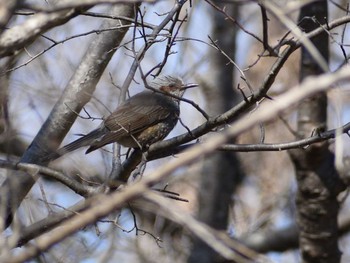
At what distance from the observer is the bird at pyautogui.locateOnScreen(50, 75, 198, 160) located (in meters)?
6.06

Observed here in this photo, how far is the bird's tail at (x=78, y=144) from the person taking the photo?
5.44 m

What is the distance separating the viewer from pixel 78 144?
6.10 meters

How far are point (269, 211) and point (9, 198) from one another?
5.96m

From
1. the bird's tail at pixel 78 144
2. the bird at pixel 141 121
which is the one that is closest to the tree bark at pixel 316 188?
the bird at pixel 141 121

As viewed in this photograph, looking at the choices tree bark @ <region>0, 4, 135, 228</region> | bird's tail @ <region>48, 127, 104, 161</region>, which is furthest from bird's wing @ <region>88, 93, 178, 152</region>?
tree bark @ <region>0, 4, 135, 228</region>

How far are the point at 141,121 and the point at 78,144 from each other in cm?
83

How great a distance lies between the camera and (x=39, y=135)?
225 inches

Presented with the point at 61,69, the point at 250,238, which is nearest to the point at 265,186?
Answer: the point at 250,238

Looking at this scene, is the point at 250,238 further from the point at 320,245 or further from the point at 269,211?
the point at 269,211

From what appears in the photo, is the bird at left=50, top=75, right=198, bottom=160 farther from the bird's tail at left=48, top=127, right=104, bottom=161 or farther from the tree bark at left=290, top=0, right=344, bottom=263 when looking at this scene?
the tree bark at left=290, top=0, right=344, bottom=263

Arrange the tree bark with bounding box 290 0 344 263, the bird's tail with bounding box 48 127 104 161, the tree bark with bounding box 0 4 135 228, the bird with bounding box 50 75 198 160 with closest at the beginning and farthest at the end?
the bird's tail with bounding box 48 127 104 161, the tree bark with bounding box 0 4 135 228, the bird with bounding box 50 75 198 160, the tree bark with bounding box 290 0 344 263

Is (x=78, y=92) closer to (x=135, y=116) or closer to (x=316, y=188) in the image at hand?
(x=135, y=116)

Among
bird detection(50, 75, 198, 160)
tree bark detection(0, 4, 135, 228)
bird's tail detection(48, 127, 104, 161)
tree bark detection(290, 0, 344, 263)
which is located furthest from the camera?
tree bark detection(290, 0, 344, 263)

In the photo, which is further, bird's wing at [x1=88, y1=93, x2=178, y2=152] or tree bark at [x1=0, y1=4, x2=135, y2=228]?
bird's wing at [x1=88, y1=93, x2=178, y2=152]
